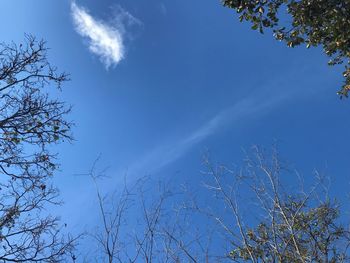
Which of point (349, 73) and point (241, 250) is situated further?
point (241, 250)

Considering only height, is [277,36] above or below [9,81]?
below

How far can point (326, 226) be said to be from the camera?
15.4 m

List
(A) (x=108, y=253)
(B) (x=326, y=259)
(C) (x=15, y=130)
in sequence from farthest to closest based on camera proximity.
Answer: (B) (x=326, y=259), (C) (x=15, y=130), (A) (x=108, y=253)

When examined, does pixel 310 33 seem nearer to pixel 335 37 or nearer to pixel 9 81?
pixel 335 37

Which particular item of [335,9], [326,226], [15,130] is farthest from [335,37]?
[326,226]

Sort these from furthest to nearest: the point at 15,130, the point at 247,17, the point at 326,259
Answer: the point at 326,259, the point at 15,130, the point at 247,17

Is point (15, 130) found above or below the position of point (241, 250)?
above

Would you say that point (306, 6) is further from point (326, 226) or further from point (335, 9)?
point (326, 226)

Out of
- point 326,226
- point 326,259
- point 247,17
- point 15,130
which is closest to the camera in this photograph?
point 247,17

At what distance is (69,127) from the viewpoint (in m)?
11.0

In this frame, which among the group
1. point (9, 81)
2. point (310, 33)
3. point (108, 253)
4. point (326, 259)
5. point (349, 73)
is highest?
point (9, 81)

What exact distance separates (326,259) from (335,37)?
834 cm

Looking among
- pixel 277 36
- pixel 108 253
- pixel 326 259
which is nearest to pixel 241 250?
pixel 326 259

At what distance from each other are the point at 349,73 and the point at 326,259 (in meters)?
7.29
